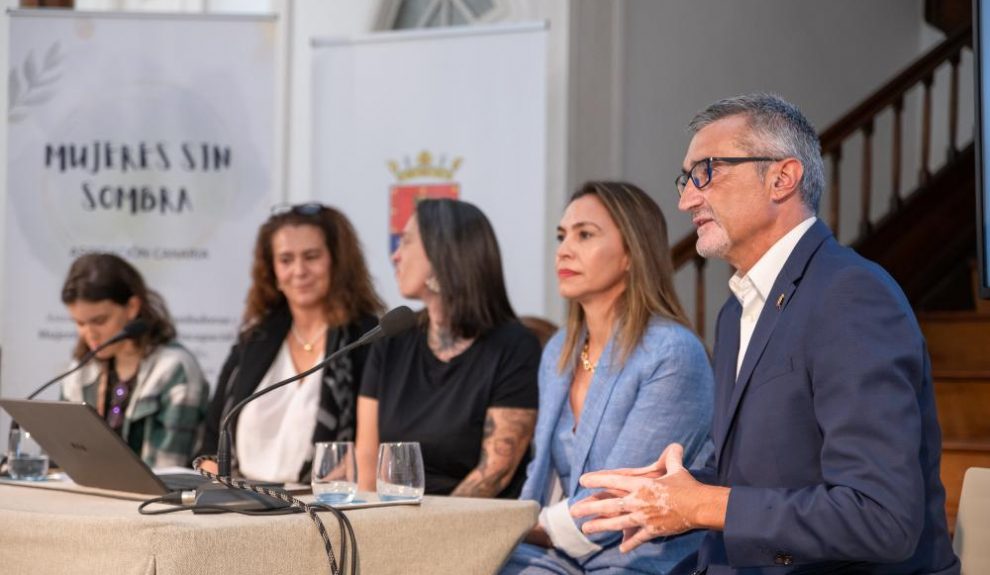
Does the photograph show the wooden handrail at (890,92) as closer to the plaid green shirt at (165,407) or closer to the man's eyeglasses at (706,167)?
the plaid green shirt at (165,407)

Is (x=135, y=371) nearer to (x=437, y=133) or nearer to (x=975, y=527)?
(x=437, y=133)

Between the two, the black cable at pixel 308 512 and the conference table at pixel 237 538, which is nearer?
the conference table at pixel 237 538

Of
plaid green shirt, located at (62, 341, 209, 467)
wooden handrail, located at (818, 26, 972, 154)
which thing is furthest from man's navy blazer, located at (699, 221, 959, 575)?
wooden handrail, located at (818, 26, 972, 154)

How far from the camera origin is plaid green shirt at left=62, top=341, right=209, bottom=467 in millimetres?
3621

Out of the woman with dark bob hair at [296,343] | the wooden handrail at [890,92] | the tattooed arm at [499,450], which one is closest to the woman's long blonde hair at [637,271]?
the tattooed arm at [499,450]

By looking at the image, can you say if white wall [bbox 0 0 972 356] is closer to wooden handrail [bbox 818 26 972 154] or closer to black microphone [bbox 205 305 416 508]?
wooden handrail [bbox 818 26 972 154]

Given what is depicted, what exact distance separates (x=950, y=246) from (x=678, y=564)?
356 centimetres

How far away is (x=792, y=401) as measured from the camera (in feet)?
5.74

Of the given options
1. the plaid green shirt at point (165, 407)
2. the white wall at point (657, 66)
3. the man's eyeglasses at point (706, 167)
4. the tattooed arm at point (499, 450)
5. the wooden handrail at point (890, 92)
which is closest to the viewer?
the man's eyeglasses at point (706, 167)

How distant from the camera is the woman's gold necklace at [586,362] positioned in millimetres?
2748

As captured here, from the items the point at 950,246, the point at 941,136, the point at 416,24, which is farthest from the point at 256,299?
the point at 941,136

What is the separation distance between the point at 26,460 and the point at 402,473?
2.93ft

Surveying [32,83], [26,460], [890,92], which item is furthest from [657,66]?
[26,460]

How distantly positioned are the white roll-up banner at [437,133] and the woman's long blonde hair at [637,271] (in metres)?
1.90
